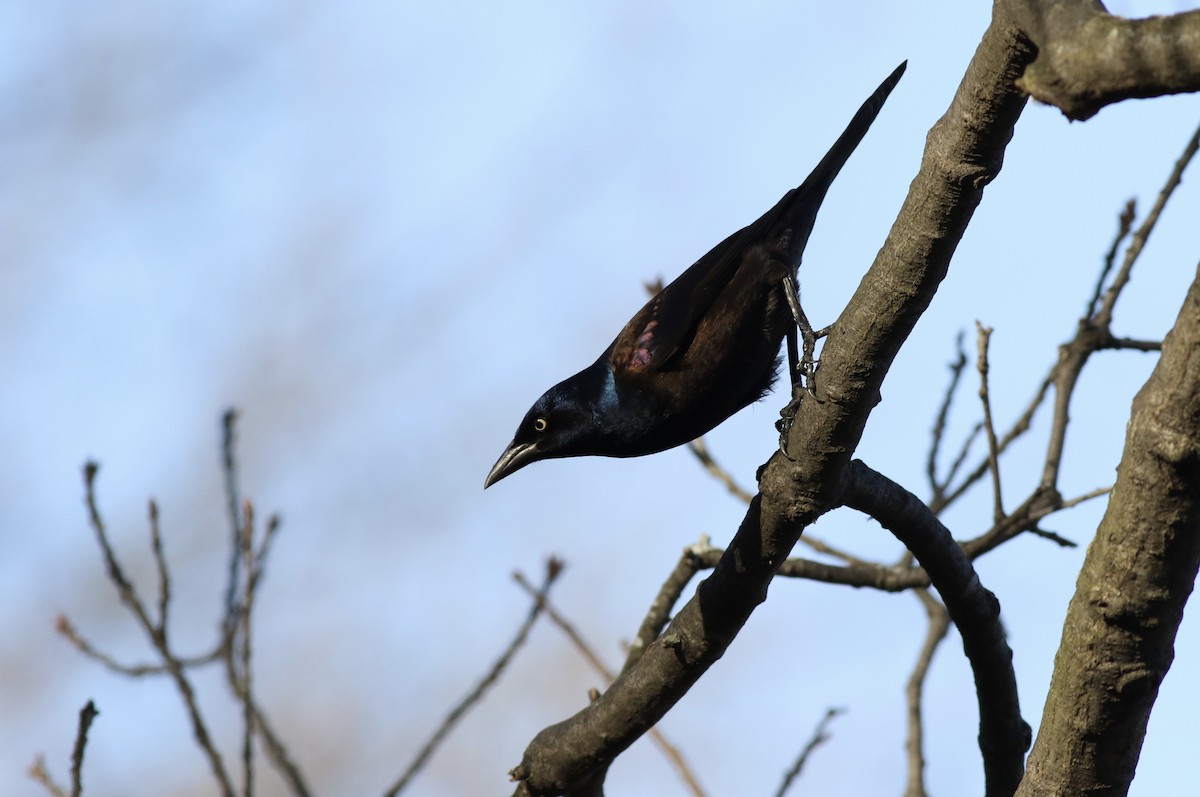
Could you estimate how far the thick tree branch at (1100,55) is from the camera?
149cm

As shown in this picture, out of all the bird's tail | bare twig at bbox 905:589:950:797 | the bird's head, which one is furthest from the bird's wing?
bare twig at bbox 905:589:950:797

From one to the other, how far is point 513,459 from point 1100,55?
3.63 meters

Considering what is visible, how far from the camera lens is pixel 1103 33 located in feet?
5.33

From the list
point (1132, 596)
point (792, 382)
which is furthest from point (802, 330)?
point (1132, 596)

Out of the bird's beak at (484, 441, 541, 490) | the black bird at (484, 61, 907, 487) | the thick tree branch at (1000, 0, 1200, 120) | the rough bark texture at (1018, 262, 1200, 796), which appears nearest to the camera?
the thick tree branch at (1000, 0, 1200, 120)

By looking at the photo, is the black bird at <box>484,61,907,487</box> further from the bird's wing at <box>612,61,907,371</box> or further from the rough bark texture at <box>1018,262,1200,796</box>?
the rough bark texture at <box>1018,262,1200,796</box>

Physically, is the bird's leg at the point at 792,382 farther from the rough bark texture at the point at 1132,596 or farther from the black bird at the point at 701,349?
the rough bark texture at the point at 1132,596

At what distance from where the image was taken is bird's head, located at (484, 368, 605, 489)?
15.8 feet

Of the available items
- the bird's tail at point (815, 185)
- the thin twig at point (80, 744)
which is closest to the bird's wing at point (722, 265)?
the bird's tail at point (815, 185)

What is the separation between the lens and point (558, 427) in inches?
193

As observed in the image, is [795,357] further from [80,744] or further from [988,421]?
[80,744]

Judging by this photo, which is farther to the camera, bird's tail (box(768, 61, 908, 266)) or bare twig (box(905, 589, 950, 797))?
bird's tail (box(768, 61, 908, 266))

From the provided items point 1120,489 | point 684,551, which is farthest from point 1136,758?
point 684,551

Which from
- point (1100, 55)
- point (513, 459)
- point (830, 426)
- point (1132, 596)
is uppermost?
point (513, 459)
